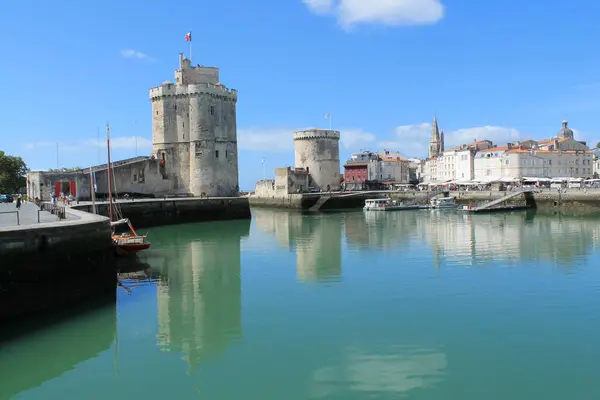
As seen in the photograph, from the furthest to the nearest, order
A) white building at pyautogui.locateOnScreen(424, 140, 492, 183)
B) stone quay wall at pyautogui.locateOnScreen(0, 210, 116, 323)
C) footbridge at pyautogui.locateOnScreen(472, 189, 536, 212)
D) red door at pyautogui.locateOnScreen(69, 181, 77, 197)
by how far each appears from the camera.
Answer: white building at pyautogui.locateOnScreen(424, 140, 492, 183), footbridge at pyautogui.locateOnScreen(472, 189, 536, 212), red door at pyautogui.locateOnScreen(69, 181, 77, 197), stone quay wall at pyautogui.locateOnScreen(0, 210, 116, 323)

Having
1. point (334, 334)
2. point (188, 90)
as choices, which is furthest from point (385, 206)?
point (334, 334)

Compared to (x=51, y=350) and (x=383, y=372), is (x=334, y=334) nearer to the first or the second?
(x=383, y=372)

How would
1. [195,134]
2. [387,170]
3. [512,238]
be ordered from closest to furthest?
1. [512,238]
2. [195,134]
3. [387,170]

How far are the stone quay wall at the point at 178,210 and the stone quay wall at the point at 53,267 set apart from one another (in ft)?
51.9

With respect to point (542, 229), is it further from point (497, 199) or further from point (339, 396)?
point (339, 396)

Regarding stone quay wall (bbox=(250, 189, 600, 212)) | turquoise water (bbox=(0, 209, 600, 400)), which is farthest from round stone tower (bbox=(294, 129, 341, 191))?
turquoise water (bbox=(0, 209, 600, 400))

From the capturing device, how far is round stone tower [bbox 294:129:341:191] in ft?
208

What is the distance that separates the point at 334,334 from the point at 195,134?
32.9m

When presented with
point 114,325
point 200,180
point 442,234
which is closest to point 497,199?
point 442,234

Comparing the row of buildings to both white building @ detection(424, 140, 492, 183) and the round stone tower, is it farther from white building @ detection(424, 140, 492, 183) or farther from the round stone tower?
the round stone tower

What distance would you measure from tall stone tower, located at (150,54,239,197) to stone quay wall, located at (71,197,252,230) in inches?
122

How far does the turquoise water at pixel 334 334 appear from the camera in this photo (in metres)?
8.48

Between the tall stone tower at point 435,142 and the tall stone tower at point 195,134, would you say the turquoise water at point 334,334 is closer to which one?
the tall stone tower at point 195,134

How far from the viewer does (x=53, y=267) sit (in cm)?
1223
